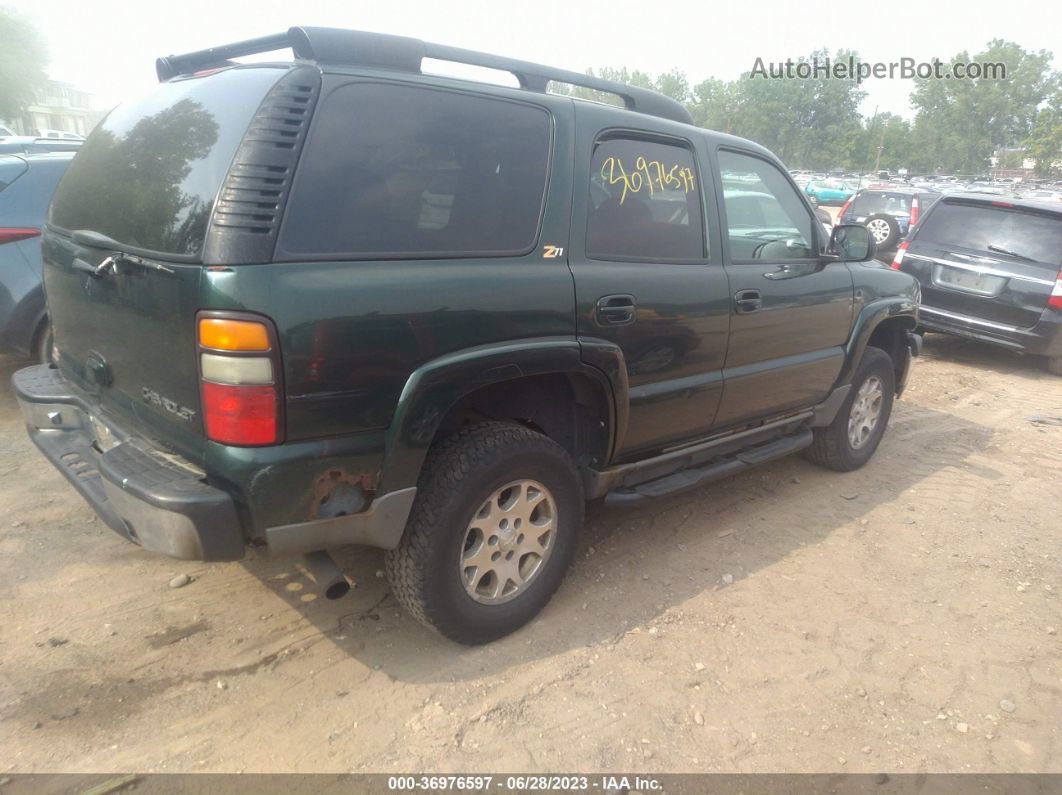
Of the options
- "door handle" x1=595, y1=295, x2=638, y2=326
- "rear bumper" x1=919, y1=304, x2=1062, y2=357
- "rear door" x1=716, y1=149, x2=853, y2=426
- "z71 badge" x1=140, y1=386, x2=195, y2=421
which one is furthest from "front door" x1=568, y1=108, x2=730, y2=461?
"rear bumper" x1=919, y1=304, x2=1062, y2=357

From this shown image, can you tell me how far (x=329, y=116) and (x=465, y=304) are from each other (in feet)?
2.23

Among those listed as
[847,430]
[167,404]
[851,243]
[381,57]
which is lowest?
[847,430]

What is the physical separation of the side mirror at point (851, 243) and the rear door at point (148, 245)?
3068 millimetres

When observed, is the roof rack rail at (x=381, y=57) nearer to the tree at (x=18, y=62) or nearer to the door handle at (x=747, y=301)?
the door handle at (x=747, y=301)

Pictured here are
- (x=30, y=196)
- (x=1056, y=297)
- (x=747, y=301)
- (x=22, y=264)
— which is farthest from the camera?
(x=1056, y=297)

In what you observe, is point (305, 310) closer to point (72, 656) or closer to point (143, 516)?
point (143, 516)

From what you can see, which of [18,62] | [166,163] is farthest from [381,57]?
[18,62]

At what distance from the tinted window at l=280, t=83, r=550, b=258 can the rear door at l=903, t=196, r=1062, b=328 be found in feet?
21.5

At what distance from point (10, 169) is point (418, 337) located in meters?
3.88

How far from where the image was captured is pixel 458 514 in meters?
2.55

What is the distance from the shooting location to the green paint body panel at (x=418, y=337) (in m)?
2.13

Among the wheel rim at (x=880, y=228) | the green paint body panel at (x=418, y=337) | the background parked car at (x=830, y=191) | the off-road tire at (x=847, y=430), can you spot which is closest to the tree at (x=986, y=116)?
the background parked car at (x=830, y=191)

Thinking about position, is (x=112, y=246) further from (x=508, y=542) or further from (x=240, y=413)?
(x=508, y=542)

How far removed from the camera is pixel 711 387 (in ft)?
11.2
